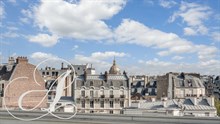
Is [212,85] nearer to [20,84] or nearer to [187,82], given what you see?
[187,82]

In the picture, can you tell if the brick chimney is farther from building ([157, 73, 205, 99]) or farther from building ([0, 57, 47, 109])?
building ([157, 73, 205, 99])

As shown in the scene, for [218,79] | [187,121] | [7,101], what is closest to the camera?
[187,121]

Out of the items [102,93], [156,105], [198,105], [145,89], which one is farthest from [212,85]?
[156,105]

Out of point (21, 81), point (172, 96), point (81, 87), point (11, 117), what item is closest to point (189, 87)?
point (172, 96)

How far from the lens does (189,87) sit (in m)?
41.6

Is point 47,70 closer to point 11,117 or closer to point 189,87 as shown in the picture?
point 189,87

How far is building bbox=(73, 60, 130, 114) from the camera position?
33500 millimetres

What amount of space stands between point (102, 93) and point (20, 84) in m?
13.0

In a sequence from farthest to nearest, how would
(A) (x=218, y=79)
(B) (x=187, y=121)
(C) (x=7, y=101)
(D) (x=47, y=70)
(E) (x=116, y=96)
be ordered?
(A) (x=218, y=79)
(D) (x=47, y=70)
(E) (x=116, y=96)
(C) (x=7, y=101)
(B) (x=187, y=121)

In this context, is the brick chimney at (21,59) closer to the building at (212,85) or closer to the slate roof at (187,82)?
the slate roof at (187,82)

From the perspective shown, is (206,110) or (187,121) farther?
(206,110)

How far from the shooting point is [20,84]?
2167cm

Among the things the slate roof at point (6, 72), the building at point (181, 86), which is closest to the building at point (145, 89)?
the building at point (181, 86)

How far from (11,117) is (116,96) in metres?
26.1
